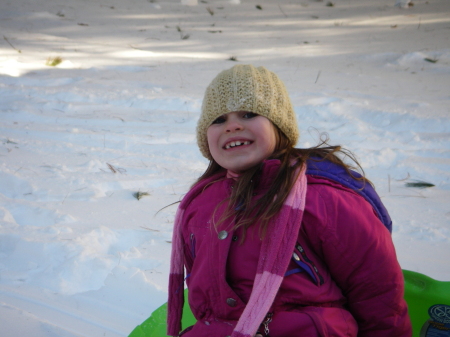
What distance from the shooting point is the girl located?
123 cm

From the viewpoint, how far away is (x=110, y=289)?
76.7 inches

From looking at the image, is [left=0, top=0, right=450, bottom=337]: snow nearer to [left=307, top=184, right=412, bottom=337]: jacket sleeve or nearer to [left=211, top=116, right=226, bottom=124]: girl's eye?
[left=211, top=116, right=226, bottom=124]: girl's eye

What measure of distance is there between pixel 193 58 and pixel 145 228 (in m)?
3.25

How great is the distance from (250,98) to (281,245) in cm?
46

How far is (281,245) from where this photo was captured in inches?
48.8

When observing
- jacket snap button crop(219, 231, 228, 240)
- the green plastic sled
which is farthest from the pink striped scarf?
the green plastic sled

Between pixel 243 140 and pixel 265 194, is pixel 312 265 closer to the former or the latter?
pixel 265 194

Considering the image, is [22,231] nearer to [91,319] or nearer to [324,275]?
[91,319]

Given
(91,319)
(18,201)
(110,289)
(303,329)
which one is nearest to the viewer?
(303,329)

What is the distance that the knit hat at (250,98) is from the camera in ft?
4.73

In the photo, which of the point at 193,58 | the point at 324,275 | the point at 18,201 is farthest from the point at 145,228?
the point at 193,58

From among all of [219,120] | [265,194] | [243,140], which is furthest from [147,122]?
[265,194]

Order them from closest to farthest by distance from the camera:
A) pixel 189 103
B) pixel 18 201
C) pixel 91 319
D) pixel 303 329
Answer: pixel 303 329 → pixel 91 319 → pixel 18 201 → pixel 189 103

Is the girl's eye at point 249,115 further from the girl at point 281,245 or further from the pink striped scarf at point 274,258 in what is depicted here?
the pink striped scarf at point 274,258
